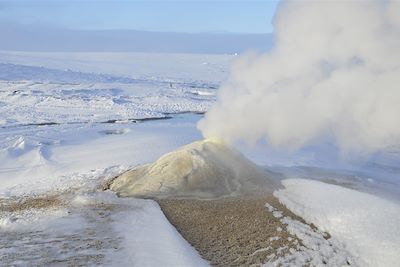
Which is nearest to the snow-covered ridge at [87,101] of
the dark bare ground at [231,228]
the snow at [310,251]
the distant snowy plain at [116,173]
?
the distant snowy plain at [116,173]

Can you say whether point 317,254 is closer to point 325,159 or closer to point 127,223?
point 127,223

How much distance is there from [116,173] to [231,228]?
4969 millimetres

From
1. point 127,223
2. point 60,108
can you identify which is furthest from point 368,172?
point 60,108

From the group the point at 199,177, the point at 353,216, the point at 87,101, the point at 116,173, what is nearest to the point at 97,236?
the point at 199,177

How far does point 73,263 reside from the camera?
8469 mm

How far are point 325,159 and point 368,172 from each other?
2232 millimetres

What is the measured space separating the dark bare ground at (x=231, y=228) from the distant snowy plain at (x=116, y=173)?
30 cm

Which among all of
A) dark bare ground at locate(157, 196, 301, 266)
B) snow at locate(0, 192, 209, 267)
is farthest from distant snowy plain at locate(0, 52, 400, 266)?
dark bare ground at locate(157, 196, 301, 266)

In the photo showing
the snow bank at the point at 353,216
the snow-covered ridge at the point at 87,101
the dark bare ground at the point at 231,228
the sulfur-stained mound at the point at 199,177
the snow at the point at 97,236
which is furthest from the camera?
the snow-covered ridge at the point at 87,101

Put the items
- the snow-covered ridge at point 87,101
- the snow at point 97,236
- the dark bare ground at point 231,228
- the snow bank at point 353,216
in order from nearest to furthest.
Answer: the snow at point 97,236 → the snow bank at point 353,216 → the dark bare ground at point 231,228 → the snow-covered ridge at point 87,101

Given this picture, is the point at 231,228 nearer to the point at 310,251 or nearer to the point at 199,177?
the point at 310,251

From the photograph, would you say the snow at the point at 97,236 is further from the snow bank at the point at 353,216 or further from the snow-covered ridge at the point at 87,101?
the snow-covered ridge at the point at 87,101

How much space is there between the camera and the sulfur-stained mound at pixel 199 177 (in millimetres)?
11922

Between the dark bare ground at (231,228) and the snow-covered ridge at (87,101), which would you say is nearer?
the dark bare ground at (231,228)
